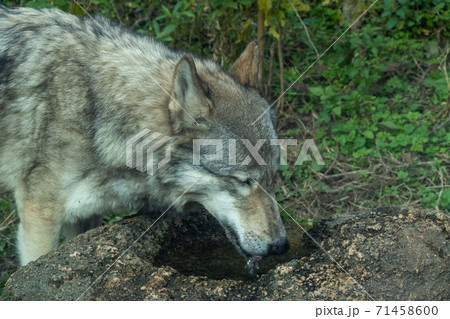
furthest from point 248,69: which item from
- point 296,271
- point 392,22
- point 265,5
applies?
point 392,22

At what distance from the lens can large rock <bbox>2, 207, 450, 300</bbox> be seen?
3.07 meters

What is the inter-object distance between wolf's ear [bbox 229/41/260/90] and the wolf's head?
242 millimetres

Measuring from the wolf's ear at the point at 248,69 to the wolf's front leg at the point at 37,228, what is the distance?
154cm

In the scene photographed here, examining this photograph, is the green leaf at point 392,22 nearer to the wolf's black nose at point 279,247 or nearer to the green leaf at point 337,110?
the green leaf at point 337,110

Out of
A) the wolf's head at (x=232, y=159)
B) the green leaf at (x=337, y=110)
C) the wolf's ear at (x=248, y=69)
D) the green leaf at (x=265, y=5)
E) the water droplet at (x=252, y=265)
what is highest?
the green leaf at (x=265, y=5)

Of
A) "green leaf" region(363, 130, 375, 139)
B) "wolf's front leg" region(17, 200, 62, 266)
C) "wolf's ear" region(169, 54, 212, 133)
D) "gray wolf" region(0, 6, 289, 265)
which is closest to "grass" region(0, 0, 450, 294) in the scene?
"green leaf" region(363, 130, 375, 139)

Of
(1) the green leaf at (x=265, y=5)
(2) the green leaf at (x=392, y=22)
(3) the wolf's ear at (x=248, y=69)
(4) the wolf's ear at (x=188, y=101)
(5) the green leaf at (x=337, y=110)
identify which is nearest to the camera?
(4) the wolf's ear at (x=188, y=101)

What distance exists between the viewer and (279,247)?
3666 millimetres

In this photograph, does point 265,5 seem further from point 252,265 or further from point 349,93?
point 252,265

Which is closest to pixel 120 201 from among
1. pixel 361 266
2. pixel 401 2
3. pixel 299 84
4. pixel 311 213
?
pixel 361 266

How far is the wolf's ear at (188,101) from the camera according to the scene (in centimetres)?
345

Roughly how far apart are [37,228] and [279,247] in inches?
64.2

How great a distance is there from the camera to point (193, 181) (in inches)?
148

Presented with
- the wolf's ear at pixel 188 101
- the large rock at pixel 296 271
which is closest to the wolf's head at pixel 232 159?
the wolf's ear at pixel 188 101
